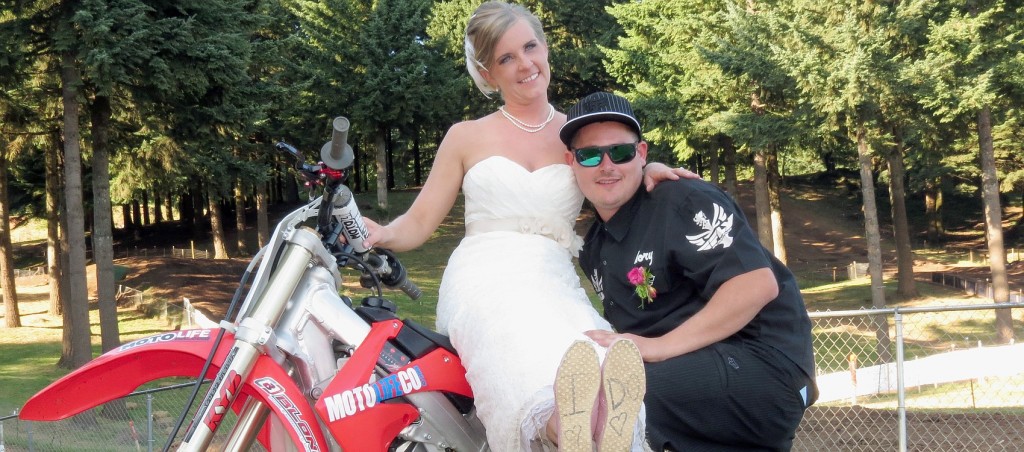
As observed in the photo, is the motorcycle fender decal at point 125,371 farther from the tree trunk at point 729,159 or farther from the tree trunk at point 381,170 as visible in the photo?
the tree trunk at point 381,170

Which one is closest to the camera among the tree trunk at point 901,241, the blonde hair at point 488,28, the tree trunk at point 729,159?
the blonde hair at point 488,28

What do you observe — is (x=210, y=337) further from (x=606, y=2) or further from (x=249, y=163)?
(x=606, y=2)

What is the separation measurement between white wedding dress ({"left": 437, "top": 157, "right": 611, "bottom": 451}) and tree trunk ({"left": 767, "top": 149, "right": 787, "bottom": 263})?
26795mm

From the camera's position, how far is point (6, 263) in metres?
25.1

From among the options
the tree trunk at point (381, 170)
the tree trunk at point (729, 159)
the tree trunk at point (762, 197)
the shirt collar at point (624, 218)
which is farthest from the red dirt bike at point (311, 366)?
the tree trunk at point (381, 170)

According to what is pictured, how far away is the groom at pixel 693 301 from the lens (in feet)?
9.38

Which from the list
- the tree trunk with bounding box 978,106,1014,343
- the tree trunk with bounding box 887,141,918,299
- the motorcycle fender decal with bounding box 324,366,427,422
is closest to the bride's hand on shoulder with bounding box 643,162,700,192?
the motorcycle fender decal with bounding box 324,366,427,422

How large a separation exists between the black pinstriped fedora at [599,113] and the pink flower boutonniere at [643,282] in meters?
0.47

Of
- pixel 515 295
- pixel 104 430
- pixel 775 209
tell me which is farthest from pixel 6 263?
pixel 515 295

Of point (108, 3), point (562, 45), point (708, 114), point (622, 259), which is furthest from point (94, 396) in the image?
point (562, 45)

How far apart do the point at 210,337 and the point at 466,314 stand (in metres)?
0.73

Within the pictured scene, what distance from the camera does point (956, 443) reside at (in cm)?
945

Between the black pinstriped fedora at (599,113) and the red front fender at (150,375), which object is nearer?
the red front fender at (150,375)

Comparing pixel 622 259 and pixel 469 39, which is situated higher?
pixel 469 39
